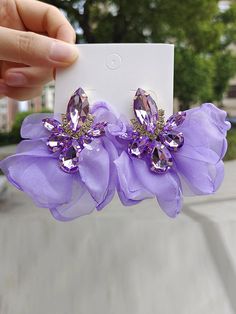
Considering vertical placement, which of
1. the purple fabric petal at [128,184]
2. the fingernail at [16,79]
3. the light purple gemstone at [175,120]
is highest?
the fingernail at [16,79]

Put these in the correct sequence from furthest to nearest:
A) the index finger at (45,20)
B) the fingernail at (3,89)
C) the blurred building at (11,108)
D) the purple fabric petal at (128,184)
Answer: the blurred building at (11,108) < the fingernail at (3,89) < the index finger at (45,20) < the purple fabric petal at (128,184)

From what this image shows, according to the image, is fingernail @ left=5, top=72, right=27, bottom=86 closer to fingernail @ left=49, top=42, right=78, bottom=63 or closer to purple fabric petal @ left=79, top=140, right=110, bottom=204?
fingernail @ left=49, top=42, right=78, bottom=63

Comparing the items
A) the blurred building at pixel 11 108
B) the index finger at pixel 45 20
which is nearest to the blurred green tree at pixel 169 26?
the index finger at pixel 45 20

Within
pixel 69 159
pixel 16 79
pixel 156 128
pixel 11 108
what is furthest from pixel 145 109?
pixel 11 108

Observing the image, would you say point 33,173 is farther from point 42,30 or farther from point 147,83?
point 42,30

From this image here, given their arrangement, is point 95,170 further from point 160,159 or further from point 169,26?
point 169,26

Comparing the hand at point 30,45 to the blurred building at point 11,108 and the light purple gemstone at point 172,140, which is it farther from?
the blurred building at point 11,108

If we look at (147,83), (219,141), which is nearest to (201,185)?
(219,141)
